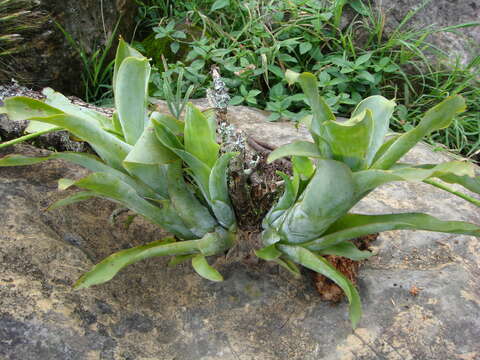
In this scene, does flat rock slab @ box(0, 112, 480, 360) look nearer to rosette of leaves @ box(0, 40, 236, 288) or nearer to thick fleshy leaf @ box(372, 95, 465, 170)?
rosette of leaves @ box(0, 40, 236, 288)

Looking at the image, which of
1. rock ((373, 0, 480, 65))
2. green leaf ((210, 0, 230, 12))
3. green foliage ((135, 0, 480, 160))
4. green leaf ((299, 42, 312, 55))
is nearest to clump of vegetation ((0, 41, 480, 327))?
green foliage ((135, 0, 480, 160))

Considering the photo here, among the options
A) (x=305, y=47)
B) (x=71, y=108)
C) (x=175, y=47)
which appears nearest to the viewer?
(x=71, y=108)

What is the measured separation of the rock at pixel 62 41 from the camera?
1.98m

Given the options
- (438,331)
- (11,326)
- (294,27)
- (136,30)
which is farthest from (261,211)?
(136,30)

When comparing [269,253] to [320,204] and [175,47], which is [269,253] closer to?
[320,204]

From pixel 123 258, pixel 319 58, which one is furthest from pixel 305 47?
pixel 123 258

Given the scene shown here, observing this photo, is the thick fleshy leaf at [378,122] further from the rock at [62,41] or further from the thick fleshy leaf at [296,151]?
the rock at [62,41]

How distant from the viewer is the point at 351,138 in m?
0.92

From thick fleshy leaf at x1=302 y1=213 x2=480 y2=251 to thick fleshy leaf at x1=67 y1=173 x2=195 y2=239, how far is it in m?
0.33

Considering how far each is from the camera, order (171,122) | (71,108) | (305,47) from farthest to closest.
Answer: (305,47) < (71,108) < (171,122)

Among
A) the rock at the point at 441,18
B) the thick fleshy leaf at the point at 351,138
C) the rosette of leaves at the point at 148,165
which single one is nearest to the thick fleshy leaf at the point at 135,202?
the rosette of leaves at the point at 148,165

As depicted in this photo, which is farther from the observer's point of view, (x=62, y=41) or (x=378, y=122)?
(x=62, y=41)

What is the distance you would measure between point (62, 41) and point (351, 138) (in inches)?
66.0

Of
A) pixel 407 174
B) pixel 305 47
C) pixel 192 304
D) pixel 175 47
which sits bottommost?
pixel 192 304
